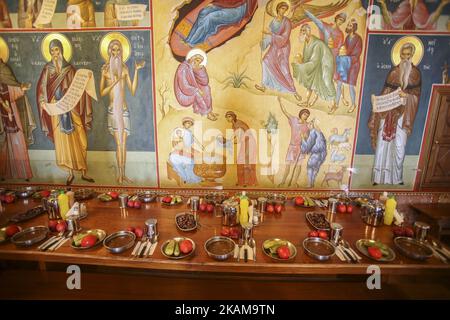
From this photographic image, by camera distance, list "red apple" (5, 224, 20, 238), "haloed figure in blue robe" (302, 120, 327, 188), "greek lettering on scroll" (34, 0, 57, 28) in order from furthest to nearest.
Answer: "haloed figure in blue robe" (302, 120, 327, 188) < "greek lettering on scroll" (34, 0, 57, 28) < "red apple" (5, 224, 20, 238)

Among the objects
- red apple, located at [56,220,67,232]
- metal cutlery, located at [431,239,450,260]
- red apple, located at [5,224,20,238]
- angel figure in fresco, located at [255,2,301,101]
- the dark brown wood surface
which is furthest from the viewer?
angel figure in fresco, located at [255,2,301,101]

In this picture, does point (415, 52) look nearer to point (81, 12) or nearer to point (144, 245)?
point (144, 245)

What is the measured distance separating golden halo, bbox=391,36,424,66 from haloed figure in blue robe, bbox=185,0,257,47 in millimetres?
2129

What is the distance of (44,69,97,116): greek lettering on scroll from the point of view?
3576 mm

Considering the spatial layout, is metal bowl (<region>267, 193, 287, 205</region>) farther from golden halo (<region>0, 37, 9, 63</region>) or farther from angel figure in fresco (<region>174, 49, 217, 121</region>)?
golden halo (<region>0, 37, 9, 63</region>)

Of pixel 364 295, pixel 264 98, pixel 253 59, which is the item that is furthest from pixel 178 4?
pixel 364 295

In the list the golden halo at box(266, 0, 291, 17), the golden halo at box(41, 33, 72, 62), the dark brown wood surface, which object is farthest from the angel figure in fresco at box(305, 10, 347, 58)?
the golden halo at box(41, 33, 72, 62)

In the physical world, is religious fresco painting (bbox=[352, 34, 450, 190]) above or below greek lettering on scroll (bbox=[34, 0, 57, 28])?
below

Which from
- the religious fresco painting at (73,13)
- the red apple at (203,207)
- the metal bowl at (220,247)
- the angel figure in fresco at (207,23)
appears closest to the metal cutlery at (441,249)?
the metal bowl at (220,247)

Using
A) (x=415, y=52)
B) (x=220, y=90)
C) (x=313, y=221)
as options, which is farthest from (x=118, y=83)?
(x=415, y=52)

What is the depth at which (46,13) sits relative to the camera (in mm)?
3426

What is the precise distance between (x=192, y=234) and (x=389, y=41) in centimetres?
379

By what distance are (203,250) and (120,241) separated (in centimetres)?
89

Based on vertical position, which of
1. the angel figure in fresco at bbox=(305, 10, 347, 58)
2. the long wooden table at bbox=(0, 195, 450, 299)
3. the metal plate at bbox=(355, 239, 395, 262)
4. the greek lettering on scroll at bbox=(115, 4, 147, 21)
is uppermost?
the greek lettering on scroll at bbox=(115, 4, 147, 21)
